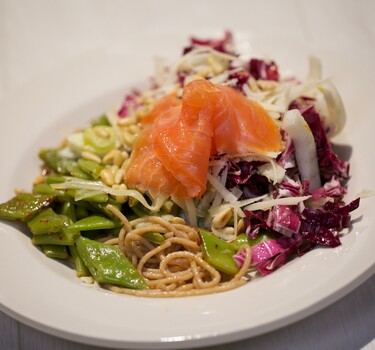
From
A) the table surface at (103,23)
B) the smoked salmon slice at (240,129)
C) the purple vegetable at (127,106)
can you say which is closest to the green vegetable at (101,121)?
the purple vegetable at (127,106)

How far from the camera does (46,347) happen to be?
132 inches

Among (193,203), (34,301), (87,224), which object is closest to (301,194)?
(193,203)

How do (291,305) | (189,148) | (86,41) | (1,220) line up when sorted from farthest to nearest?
1. (86,41)
2. (1,220)
3. (189,148)
4. (291,305)

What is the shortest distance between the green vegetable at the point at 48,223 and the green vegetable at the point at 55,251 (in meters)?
0.14

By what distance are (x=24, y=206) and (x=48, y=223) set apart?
0.33 m

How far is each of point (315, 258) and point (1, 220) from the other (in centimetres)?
242

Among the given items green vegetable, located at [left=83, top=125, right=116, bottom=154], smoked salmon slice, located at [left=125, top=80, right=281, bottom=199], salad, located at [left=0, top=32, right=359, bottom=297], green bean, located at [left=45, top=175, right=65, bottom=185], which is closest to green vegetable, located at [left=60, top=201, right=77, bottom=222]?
salad, located at [left=0, top=32, right=359, bottom=297]

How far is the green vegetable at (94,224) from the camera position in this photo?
3959 millimetres

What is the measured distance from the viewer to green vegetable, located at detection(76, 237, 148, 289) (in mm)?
3656

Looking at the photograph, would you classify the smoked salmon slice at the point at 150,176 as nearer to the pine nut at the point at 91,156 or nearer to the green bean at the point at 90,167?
the green bean at the point at 90,167

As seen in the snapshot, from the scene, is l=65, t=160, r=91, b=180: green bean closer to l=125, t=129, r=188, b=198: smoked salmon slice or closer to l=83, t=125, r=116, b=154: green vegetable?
l=83, t=125, r=116, b=154: green vegetable

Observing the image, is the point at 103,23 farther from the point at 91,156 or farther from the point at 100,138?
the point at 91,156

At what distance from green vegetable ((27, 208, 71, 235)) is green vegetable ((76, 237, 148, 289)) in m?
0.18

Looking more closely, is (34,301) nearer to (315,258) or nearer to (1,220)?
(1,220)
